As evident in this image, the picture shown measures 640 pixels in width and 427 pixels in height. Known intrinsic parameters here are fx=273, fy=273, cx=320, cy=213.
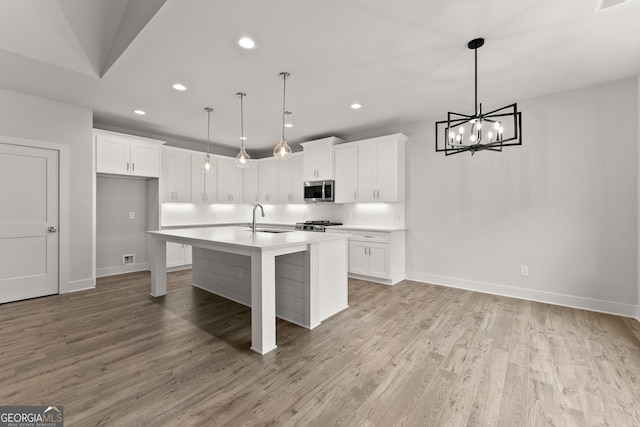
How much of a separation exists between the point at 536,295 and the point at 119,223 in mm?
7105

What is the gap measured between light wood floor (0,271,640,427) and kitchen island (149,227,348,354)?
18 cm

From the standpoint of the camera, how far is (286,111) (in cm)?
432

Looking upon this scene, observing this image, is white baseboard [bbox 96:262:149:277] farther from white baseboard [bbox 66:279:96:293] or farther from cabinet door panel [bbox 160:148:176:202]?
cabinet door panel [bbox 160:148:176:202]

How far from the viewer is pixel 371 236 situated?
4.70 meters

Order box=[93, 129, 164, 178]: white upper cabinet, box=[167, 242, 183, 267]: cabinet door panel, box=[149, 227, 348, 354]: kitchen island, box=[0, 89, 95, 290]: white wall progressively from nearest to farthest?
box=[149, 227, 348, 354]: kitchen island → box=[0, 89, 95, 290]: white wall → box=[93, 129, 164, 178]: white upper cabinet → box=[167, 242, 183, 267]: cabinet door panel

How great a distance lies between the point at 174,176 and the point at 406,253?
16.0 feet

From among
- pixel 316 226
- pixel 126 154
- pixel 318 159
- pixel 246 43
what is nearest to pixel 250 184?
pixel 318 159

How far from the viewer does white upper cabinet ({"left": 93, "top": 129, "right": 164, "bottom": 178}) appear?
15.1 ft

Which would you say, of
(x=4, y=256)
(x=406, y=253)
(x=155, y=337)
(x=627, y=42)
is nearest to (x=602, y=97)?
(x=627, y=42)

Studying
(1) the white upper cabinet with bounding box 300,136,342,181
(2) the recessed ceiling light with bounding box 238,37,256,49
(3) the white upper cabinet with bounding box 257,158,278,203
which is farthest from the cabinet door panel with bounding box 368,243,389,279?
(2) the recessed ceiling light with bounding box 238,37,256,49

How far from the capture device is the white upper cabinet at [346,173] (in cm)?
525

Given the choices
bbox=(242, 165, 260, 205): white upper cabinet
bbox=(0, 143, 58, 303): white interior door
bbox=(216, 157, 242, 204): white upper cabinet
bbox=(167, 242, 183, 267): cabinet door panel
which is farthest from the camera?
bbox=(242, 165, 260, 205): white upper cabinet

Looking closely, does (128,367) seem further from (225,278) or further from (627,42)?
(627,42)

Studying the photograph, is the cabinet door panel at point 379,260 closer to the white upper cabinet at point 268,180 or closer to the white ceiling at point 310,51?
the white ceiling at point 310,51
